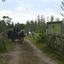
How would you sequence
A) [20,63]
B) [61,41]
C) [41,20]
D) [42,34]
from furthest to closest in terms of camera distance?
[41,20] < [42,34] < [61,41] < [20,63]

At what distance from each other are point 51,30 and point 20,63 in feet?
15.5

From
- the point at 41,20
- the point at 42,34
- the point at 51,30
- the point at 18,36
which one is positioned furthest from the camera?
the point at 41,20

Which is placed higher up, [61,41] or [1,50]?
[61,41]

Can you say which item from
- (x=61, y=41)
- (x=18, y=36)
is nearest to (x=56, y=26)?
(x=61, y=41)

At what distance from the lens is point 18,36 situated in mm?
15625

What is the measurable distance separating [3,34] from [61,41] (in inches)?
208

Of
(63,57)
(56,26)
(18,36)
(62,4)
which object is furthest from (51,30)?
(18,36)

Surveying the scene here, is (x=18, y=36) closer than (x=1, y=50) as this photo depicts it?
No

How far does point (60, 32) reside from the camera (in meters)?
8.86

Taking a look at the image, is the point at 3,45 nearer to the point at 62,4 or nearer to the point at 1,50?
the point at 1,50

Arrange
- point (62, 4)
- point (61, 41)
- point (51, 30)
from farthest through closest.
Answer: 1. point (51, 30)
2. point (62, 4)
3. point (61, 41)

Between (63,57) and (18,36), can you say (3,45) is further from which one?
(18,36)

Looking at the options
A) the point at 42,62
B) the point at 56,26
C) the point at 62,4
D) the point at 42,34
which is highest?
the point at 62,4

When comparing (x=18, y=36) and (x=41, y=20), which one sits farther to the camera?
(x=41, y=20)
